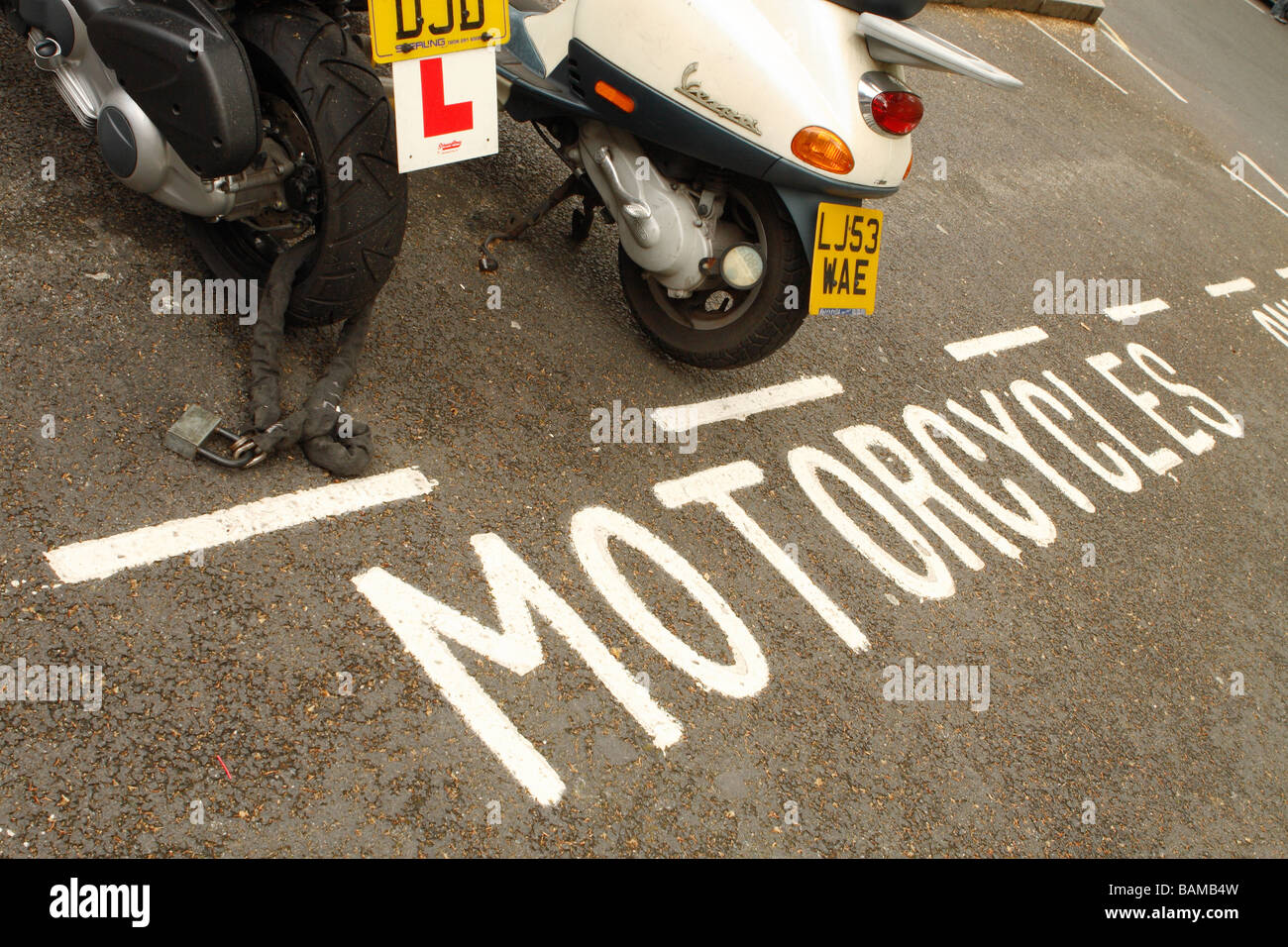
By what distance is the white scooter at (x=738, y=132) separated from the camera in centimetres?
343

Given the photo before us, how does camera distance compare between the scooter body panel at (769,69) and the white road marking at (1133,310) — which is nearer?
the scooter body panel at (769,69)

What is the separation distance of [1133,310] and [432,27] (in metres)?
4.95

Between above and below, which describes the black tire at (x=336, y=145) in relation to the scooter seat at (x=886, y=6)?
below

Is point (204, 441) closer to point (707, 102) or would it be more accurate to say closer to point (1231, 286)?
point (707, 102)

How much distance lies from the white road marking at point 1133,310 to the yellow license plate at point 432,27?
175 inches

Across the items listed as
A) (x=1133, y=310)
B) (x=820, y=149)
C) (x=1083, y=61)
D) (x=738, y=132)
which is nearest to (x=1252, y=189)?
(x=1083, y=61)

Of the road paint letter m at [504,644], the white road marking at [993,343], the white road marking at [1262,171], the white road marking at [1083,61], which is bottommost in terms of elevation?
the white road marking at [1262,171]

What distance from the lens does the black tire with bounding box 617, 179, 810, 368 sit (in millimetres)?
3631

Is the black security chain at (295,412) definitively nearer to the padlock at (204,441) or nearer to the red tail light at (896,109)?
the padlock at (204,441)

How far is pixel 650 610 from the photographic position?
3.09m

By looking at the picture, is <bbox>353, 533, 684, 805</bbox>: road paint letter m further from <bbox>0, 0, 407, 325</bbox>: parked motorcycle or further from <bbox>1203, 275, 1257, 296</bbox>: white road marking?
<bbox>1203, 275, 1257, 296</bbox>: white road marking

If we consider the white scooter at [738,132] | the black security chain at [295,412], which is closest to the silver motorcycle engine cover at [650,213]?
the white scooter at [738,132]
